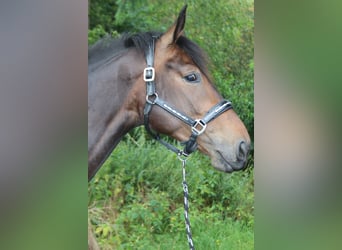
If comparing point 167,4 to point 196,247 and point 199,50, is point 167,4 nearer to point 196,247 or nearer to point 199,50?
point 199,50

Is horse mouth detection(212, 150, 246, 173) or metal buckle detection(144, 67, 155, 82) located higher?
metal buckle detection(144, 67, 155, 82)

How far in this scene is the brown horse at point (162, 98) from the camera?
2402mm

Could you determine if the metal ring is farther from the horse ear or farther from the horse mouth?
the horse mouth

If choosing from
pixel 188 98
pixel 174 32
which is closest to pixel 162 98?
pixel 188 98

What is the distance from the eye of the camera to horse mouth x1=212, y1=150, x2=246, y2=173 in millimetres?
2436

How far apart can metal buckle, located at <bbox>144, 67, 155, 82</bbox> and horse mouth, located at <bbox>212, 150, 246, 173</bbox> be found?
586mm

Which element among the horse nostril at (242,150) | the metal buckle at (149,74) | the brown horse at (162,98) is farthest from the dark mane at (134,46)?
the horse nostril at (242,150)

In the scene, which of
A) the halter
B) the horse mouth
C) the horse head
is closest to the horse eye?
the horse head

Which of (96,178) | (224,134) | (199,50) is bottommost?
(96,178)

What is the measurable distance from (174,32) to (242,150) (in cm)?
81

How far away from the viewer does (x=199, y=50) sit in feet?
8.16
